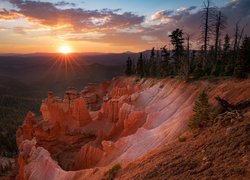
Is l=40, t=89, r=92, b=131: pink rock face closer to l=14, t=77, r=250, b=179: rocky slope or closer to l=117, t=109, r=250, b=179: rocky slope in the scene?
l=14, t=77, r=250, b=179: rocky slope

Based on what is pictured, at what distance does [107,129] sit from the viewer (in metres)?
34.9

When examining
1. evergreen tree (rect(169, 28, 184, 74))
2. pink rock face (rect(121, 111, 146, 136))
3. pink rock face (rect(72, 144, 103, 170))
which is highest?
evergreen tree (rect(169, 28, 184, 74))

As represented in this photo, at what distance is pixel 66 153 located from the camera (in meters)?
33.6

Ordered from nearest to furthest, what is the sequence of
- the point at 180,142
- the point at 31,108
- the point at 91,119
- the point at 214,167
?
the point at 214,167
the point at 180,142
the point at 91,119
the point at 31,108

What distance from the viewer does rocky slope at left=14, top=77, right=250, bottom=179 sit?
16.4 m

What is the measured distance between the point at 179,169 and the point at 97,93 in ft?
156

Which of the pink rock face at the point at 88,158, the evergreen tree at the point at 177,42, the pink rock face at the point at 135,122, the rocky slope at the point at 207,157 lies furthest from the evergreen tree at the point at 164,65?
the rocky slope at the point at 207,157

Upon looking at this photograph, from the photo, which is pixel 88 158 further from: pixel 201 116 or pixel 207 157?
pixel 207 157

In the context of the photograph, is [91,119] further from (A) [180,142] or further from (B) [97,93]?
(A) [180,142]

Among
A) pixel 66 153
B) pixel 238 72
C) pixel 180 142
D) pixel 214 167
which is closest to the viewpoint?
pixel 214 167

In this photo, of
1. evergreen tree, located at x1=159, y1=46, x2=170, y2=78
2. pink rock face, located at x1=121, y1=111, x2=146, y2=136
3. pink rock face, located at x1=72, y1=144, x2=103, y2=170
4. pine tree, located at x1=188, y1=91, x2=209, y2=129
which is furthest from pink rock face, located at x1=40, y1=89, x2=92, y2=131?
pine tree, located at x1=188, y1=91, x2=209, y2=129

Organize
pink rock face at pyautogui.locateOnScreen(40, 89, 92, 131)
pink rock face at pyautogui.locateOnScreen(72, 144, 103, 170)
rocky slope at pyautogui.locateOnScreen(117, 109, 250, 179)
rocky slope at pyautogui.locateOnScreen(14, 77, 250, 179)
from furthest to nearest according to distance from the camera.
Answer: pink rock face at pyautogui.locateOnScreen(40, 89, 92, 131) < pink rock face at pyautogui.locateOnScreen(72, 144, 103, 170) < rocky slope at pyautogui.locateOnScreen(14, 77, 250, 179) < rocky slope at pyautogui.locateOnScreen(117, 109, 250, 179)

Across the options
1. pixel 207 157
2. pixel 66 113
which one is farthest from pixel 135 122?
pixel 207 157

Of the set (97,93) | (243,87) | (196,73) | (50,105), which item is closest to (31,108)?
(97,93)
